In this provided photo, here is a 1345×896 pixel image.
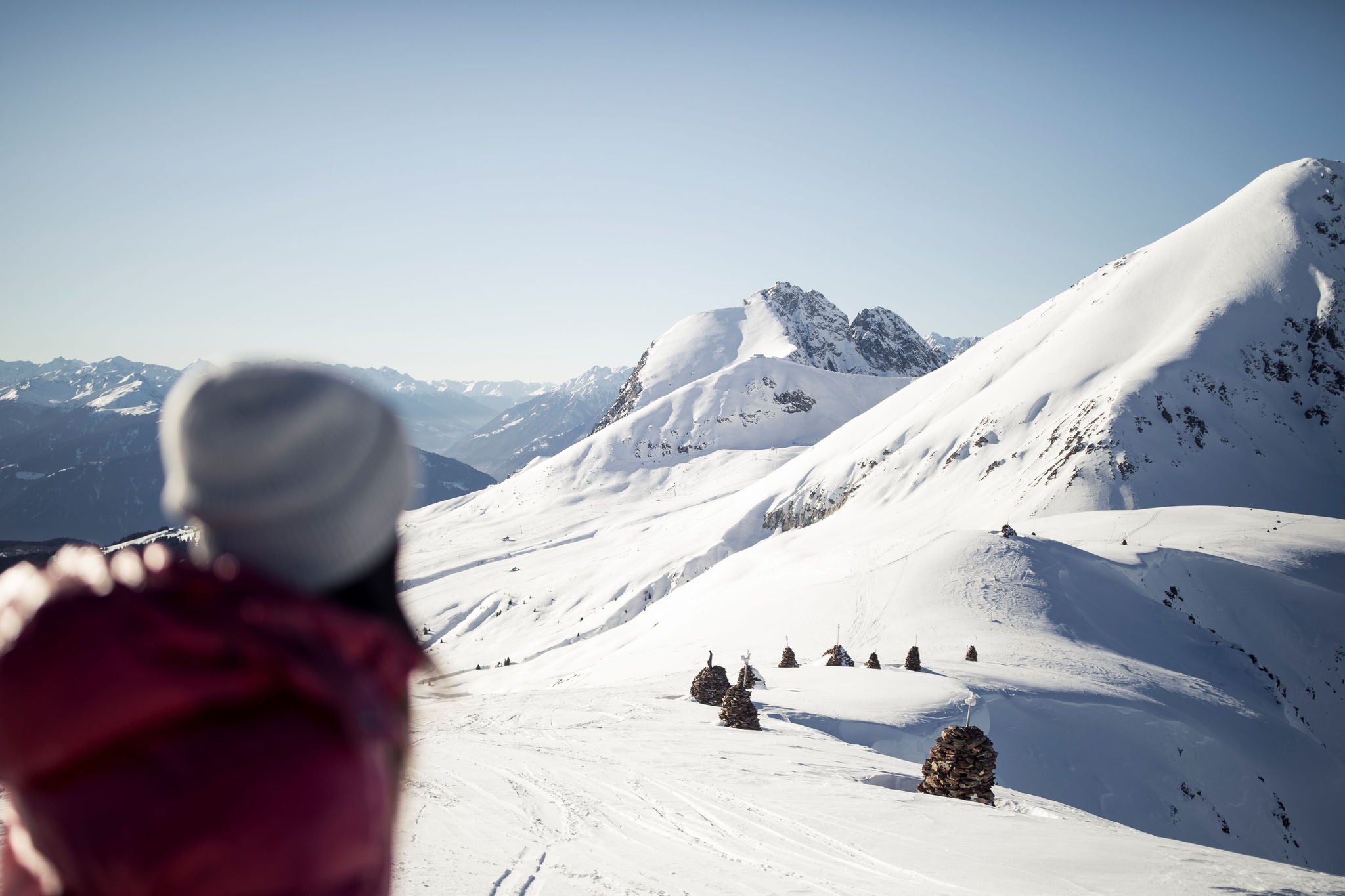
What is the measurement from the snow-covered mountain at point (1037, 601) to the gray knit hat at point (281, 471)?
0.40m

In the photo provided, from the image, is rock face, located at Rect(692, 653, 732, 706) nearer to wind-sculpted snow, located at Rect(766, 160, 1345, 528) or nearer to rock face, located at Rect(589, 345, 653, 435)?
wind-sculpted snow, located at Rect(766, 160, 1345, 528)

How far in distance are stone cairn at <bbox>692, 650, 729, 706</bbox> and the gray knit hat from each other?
16.5 meters

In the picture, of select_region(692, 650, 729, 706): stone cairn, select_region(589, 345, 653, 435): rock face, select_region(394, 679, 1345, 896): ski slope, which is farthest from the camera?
select_region(589, 345, 653, 435): rock face

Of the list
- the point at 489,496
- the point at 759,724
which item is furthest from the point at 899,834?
the point at 489,496

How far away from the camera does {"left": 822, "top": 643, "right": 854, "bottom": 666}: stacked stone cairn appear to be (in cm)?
2295

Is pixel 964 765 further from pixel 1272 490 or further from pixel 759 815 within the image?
pixel 1272 490

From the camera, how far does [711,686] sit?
17125 millimetres

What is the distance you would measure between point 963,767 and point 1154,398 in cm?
5724

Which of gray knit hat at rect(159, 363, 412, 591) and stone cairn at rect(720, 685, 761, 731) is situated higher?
gray knit hat at rect(159, 363, 412, 591)

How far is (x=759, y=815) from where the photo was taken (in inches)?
320

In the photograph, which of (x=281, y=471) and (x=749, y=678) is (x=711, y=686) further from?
(x=281, y=471)

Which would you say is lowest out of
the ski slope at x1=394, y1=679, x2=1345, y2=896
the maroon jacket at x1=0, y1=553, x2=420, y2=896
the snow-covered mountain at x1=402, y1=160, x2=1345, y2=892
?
the snow-covered mountain at x1=402, y1=160, x2=1345, y2=892

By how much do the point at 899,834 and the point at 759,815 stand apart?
5.11 ft

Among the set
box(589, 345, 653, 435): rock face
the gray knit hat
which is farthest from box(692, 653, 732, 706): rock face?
box(589, 345, 653, 435): rock face
